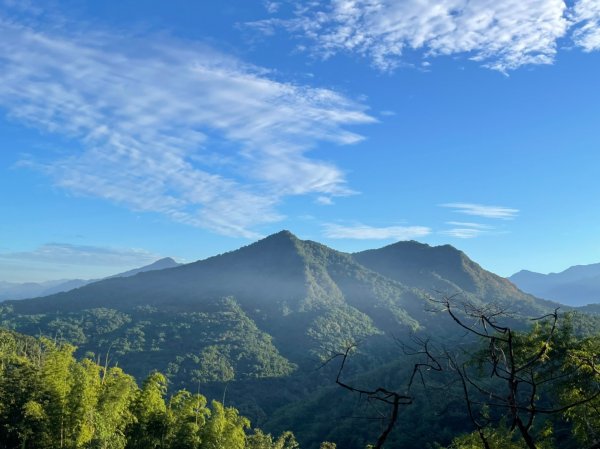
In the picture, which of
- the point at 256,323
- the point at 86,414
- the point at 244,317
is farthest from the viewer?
the point at 256,323

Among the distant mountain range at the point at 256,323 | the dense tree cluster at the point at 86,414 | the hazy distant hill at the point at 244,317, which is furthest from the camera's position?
the hazy distant hill at the point at 244,317

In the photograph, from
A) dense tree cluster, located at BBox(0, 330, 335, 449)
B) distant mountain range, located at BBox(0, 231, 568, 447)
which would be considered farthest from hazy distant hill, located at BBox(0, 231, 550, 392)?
dense tree cluster, located at BBox(0, 330, 335, 449)

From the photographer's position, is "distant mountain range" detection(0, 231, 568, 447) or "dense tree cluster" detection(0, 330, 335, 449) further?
"distant mountain range" detection(0, 231, 568, 447)

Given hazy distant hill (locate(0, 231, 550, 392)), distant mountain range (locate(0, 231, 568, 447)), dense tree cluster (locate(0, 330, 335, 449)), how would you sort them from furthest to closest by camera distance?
hazy distant hill (locate(0, 231, 550, 392)), distant mountain range (locate(0, 231, 568, 447)), dense tree cluster (locate(0, 330, 335, 449))

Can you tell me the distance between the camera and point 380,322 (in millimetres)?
155625

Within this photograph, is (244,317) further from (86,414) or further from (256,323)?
(86,414)

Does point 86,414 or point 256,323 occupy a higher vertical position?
point 86,414

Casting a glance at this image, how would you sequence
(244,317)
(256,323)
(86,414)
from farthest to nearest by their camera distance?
(256,323) < (244,317) < (86,414)

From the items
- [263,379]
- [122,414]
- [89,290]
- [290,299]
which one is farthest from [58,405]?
[89,290]

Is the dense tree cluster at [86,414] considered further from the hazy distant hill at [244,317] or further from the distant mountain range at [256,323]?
the hazy distant hill at [244,317]

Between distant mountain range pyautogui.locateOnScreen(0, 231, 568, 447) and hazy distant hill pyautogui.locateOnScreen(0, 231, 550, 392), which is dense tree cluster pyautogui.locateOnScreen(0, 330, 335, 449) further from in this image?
hazy distant hill pyautogui.locateOnScreen(0, 231, 550, 392)

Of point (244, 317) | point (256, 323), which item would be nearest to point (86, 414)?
point (244, 317)

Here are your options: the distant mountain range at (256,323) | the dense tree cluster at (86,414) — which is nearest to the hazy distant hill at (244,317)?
the distant mountain range at (256,323)

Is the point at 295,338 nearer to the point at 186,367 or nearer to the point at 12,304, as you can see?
the point at 186,367
